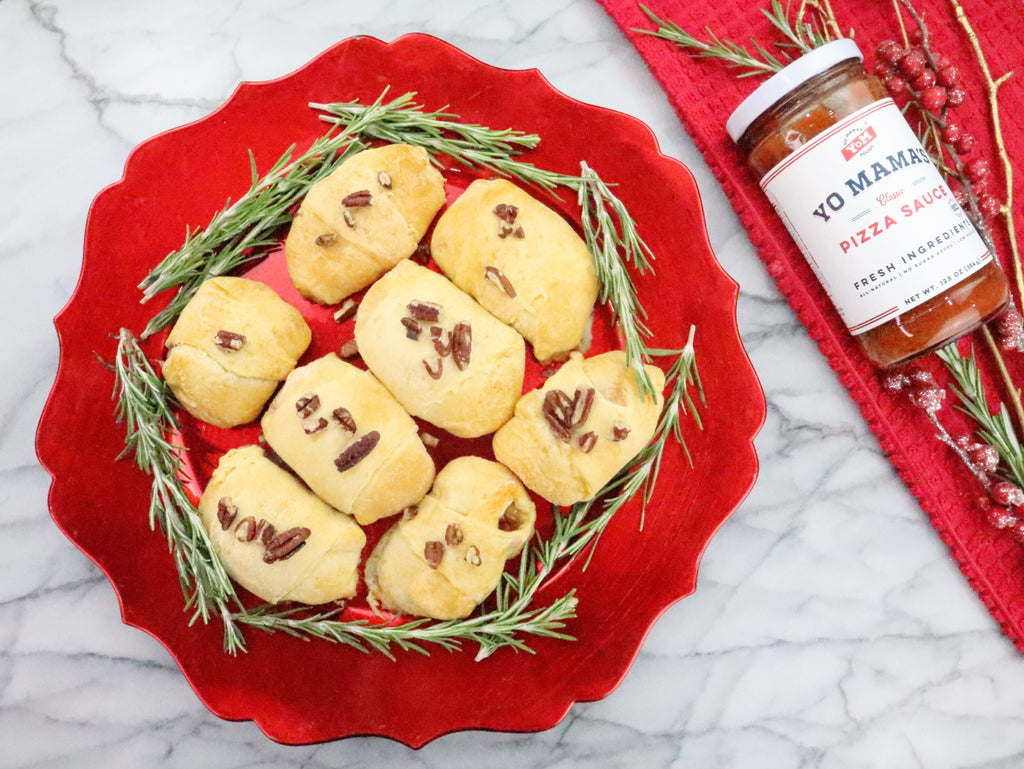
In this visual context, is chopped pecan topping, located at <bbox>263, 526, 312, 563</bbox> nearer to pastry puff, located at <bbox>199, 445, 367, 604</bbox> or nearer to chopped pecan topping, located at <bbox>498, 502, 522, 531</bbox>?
pastry puff, located at <bbox>199, 445, 367, 604</bbox>

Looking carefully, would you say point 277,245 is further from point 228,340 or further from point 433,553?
point 433,553

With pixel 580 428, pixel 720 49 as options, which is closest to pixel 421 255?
pixel 580 428

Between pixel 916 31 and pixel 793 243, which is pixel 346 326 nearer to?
pixel 793 243

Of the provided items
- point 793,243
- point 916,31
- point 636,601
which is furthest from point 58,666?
point 916,31

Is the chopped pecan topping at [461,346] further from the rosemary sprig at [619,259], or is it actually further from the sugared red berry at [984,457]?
the sugared red berry at [984,457]

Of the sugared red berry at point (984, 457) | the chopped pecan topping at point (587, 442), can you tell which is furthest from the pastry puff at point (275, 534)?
the sugared red berry at point (984, 457)

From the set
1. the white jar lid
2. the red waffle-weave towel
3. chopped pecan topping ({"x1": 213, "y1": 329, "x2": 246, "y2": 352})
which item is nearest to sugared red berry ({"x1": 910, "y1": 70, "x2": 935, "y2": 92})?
Answer: the red waffle-weave towel
